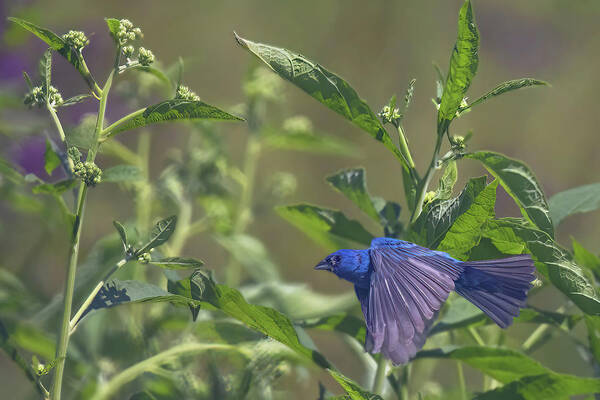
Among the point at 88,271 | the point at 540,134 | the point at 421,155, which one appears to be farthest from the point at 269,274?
the point at 540,134

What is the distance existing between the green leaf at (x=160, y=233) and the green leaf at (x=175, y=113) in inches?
3.3

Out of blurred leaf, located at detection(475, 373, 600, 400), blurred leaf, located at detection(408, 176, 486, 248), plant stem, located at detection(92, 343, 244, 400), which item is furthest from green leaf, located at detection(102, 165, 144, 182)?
blurred leaf, located at detection(475, 373, 600, 400)

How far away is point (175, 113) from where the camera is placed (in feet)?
1.66

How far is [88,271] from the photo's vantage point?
815mm

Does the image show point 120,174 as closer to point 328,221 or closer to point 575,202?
point 328,221

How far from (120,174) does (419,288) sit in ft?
1.08

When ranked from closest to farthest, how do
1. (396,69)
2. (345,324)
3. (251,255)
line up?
(345,324), (251,255), (396,69)

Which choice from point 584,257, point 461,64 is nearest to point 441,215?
point 461,64

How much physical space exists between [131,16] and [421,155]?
132cm

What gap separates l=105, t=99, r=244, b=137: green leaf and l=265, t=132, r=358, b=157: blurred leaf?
1.90 ft

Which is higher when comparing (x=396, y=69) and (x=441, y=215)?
(x=396, y=69)

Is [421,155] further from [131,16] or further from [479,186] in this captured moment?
[479,186]

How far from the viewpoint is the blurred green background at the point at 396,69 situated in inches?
102

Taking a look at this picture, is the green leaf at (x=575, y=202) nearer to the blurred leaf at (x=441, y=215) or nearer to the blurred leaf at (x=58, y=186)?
the blurred leaf at (x=441, y=215)
